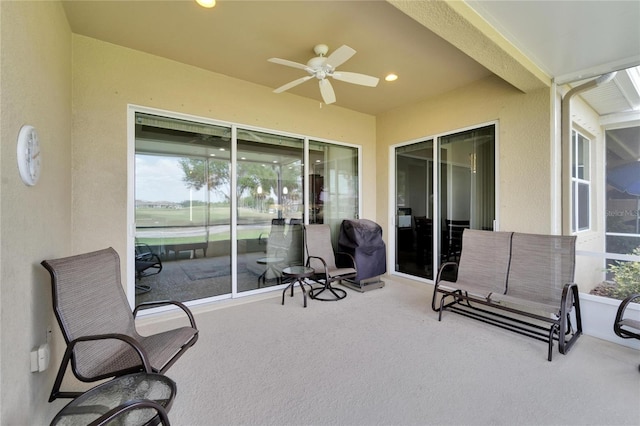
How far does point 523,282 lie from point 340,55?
116 inches

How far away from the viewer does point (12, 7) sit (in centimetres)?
140

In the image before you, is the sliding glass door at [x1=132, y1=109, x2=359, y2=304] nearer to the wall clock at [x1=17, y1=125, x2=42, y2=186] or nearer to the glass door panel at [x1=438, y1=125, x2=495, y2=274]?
the wall clock at [x1=17, y1=125, x2=42, y2=186]

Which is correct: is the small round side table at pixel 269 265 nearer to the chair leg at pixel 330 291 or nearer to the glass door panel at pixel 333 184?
the chair leg at pixel 330 291

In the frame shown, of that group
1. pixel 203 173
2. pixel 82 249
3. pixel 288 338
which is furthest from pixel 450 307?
pixel 82 249

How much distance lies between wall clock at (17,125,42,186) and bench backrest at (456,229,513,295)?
12.0 feet

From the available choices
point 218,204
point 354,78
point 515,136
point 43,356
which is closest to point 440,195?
point 515,136

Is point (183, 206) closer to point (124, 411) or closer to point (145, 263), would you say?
point (145, 263)

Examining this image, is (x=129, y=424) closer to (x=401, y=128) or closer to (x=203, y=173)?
(x=203, y=173)

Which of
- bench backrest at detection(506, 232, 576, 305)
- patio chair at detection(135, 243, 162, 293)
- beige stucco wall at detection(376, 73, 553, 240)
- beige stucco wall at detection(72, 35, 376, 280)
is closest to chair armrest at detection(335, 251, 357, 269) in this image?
bench backrest at detection(506, 232, 576, 305)

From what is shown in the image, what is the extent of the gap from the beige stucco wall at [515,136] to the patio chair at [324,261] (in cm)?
212

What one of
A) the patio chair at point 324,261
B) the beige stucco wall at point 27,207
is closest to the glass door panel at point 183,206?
the beige stucco wall at point 27,207

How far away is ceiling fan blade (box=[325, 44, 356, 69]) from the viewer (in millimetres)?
2263

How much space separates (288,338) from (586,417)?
2.15 meters

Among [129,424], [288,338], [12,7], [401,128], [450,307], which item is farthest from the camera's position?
[401,128]
